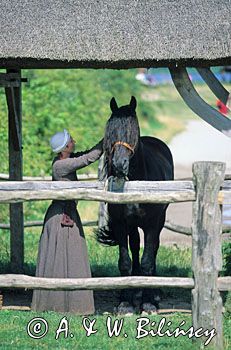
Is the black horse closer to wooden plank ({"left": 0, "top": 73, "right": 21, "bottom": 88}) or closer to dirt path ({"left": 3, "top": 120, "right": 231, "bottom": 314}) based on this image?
dirt path ({"left": 3, "top": 120, "right": 231, "bottom": 314})

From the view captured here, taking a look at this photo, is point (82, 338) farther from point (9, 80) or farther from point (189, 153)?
point (189, 153)

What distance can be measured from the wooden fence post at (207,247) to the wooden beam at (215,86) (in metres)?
1.35

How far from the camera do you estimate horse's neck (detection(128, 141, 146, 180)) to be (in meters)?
9.64

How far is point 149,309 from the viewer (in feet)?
32.1

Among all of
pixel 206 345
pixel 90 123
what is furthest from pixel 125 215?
pixel 90 123

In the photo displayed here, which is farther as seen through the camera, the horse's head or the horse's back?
the horse's back

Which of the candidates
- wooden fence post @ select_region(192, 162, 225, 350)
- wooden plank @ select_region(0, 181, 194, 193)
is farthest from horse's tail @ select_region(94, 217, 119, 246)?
wooden fence post @ select_region(192, 162, 225, 350)

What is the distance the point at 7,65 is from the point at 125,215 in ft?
6.05

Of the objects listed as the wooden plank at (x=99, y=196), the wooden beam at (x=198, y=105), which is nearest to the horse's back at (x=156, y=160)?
the wooden beam at (x=198, y=105)

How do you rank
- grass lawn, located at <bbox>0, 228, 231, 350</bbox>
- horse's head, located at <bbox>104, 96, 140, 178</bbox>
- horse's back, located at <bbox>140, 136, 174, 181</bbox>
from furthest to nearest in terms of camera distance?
horse's back, located at <bbox>140, 136, 174, 181</bbox> < horse's head, located at <bbox>104, 96, 140, 178</bbox> < grass lawn, located at <bbox>0, 228, 231, 350</bbox>

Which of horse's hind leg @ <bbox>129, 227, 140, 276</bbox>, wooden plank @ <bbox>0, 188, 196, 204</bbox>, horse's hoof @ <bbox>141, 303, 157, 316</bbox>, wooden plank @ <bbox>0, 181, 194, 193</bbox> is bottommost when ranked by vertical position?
horse's hoof @ <bbox>141, 303, 157, 316</bbox>

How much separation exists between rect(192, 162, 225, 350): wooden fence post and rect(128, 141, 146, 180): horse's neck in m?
1.65

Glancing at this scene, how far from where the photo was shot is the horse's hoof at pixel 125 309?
9.72 m

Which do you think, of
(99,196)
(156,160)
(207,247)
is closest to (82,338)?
(99,196)
